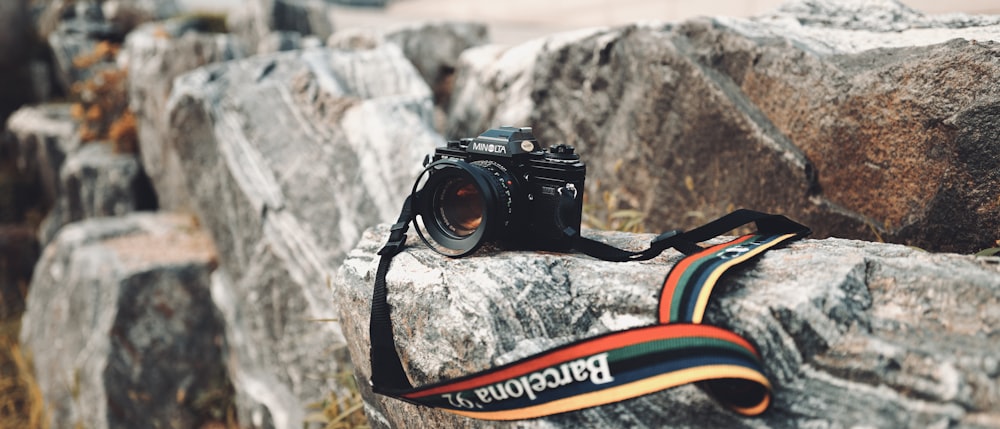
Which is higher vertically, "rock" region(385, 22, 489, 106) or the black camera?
the black camera

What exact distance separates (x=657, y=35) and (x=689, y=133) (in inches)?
25.1

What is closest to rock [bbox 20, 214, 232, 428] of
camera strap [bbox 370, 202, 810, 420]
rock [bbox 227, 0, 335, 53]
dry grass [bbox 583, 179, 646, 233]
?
dry grass [bbox 583, 179, 646, 233]

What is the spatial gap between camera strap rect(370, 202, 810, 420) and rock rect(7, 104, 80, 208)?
26.2 feet

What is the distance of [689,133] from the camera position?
3451 millimetres

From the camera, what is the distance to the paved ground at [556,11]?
4486 millimetres

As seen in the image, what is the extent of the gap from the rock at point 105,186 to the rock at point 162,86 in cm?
20

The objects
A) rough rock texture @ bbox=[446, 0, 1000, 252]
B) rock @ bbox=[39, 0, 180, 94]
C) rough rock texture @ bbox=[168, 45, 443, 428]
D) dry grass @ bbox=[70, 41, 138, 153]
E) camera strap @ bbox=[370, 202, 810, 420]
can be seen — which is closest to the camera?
camera strap @ bbox=[370, 202, 810, 420]

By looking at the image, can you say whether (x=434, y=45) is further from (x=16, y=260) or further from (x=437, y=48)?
(x=16, y=260)

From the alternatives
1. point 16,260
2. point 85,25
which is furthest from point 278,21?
point 16,260

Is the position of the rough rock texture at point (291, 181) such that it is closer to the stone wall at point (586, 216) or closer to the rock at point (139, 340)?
the stone wall at point (586, 216)

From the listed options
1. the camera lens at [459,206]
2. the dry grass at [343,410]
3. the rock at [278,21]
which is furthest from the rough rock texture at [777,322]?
the rock at [278,21]

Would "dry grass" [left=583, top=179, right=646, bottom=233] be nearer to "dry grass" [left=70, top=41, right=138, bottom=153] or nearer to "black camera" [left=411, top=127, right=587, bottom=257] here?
"black camera" [left=411, top=127, right=587, bottom=257]

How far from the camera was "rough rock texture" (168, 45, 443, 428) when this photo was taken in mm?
3521

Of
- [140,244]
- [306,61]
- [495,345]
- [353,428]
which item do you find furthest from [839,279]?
[140,244]
